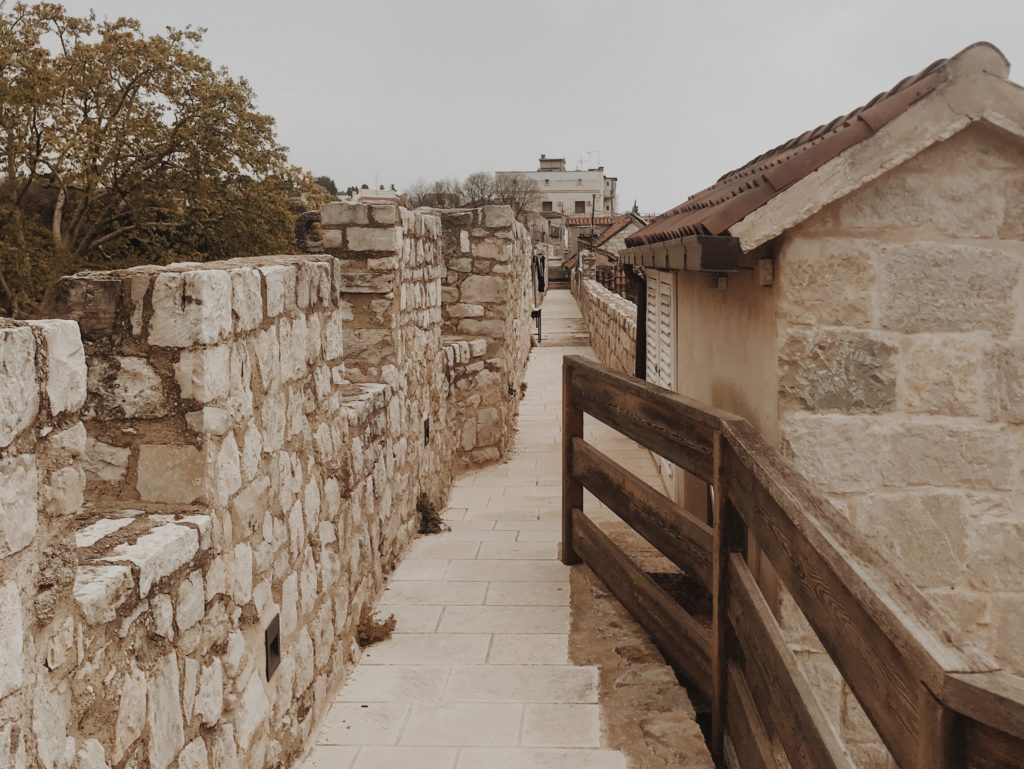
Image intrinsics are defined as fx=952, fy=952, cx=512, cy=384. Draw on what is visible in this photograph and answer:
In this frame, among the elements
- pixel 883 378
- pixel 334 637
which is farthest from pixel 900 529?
pixel 334 637

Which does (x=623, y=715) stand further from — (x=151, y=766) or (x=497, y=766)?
(x=151, y=766)

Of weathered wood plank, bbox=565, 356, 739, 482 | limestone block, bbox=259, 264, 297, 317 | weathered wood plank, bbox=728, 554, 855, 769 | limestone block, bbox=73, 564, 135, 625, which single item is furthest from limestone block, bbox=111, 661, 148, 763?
weathered wood plank, bbox=565, 356, 739, 482

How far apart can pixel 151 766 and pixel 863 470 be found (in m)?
2.83

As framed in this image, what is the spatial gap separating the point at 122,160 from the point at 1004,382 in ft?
79.1

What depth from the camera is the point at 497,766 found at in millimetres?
3895

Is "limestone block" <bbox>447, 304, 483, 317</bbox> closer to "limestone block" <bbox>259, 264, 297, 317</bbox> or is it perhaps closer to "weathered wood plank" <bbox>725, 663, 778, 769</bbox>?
"limestone block" <bbox>259, 264, 297, 317</bbox>

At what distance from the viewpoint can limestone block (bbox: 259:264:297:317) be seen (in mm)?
3539

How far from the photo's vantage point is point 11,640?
172 centimetres

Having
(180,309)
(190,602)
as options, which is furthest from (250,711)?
(180,309)

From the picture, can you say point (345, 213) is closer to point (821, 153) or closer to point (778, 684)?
point (821, 153)

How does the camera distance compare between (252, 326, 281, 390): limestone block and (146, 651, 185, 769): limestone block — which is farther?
(252, 326, 281, 390): limestone block

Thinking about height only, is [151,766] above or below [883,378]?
below

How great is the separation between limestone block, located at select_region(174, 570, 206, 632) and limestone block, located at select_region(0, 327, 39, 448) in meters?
1.02

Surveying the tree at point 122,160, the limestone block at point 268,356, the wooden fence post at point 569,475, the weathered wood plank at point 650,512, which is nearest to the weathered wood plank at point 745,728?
the weathered wood plank at point 650,512
